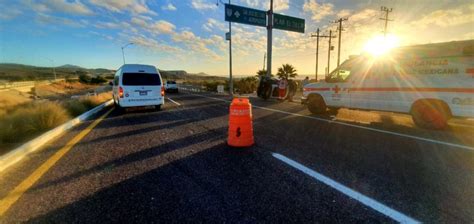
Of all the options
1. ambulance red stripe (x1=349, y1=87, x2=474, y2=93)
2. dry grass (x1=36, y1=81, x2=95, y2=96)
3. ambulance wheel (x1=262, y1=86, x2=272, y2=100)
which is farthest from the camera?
dry grass (x1=36, y1=81, x2=95, y2=96)

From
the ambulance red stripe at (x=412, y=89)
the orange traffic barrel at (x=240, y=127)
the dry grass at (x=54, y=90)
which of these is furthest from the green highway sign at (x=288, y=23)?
the dry grass at (x=54, y=90)

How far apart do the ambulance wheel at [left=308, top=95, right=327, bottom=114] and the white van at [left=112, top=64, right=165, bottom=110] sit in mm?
6981

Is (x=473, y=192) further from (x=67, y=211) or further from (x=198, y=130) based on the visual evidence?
(x=198, y=130)

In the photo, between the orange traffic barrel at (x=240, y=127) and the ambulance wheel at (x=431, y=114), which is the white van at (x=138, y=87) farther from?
the ambulance wheel at (x=431, y=114)

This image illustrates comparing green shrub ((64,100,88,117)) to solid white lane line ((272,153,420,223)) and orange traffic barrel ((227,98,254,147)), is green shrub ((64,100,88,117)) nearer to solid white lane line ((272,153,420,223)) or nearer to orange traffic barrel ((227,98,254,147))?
orange traffic barrel ((227,98,254,147))

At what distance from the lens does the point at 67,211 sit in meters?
2.89

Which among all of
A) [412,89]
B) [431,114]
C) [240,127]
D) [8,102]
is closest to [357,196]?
[240,127]

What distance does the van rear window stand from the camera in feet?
38.5

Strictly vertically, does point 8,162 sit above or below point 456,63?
below

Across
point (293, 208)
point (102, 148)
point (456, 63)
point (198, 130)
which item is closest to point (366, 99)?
point (456, 63)

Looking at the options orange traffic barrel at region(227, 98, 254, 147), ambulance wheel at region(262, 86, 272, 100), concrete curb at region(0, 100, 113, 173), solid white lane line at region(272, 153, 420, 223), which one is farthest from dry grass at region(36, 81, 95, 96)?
solid white lane line at region(272, 153, 420, 223)

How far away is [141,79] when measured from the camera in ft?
39.8

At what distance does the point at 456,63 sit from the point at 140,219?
27.5 feet

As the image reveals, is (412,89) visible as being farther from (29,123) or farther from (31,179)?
(29,123)
